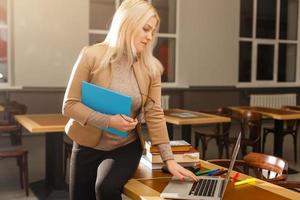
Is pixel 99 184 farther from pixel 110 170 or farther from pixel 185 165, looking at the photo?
pixel 185 165

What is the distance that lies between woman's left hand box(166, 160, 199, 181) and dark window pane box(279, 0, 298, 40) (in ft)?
26.1

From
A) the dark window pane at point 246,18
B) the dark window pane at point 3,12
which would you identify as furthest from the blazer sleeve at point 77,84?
the dark window pane at point 246,18

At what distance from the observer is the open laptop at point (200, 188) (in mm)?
1547

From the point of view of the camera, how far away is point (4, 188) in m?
4.33

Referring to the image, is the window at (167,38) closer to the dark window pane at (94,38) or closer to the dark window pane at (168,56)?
the dark window pane at (168,56)

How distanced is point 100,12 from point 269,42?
3748 millimetres

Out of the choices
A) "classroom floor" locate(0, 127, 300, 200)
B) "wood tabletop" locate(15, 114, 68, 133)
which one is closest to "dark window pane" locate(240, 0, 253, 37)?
"classroom floor" locate(0, 127, 300, 200)

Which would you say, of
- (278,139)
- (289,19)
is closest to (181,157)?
(278,139)

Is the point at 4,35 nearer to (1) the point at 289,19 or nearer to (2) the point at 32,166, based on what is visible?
(2) the point at 32,166

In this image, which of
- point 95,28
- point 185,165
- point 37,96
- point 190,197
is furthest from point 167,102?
point 190,197

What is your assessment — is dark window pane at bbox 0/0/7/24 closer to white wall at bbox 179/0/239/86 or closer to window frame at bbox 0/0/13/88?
window frame at bbox 0/0/13/88

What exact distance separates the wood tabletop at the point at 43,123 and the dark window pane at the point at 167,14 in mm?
3880

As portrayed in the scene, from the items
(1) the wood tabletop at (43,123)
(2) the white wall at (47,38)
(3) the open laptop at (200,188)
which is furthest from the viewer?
(2) the white wall at (47,38)

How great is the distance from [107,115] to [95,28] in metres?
5.75
